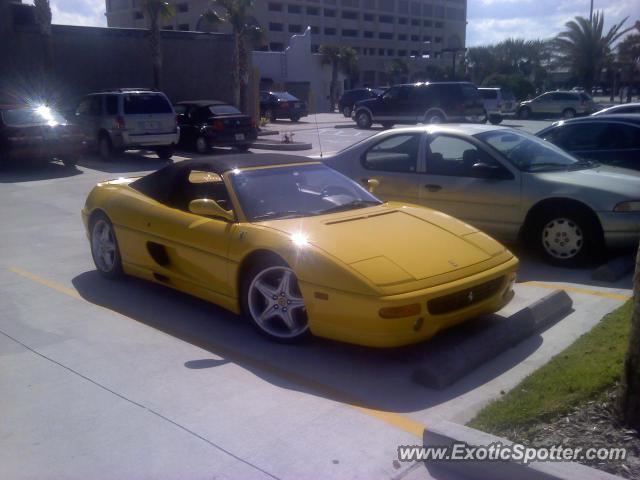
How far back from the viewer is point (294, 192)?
5.88 metres

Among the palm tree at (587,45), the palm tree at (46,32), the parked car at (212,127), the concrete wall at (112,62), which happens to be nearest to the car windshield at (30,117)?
the parked car at (212,127)

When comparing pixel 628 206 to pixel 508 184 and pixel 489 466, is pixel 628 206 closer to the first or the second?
pixel 508 184

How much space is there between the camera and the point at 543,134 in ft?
33.0

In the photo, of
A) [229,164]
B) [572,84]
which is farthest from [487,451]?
[572,84]

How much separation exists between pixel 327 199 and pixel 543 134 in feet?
17.5

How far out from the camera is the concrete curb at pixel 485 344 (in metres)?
4.51

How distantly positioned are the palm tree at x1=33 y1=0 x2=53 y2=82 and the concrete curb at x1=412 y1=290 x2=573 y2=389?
62.3ft

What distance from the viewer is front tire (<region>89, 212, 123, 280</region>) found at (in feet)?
22.2

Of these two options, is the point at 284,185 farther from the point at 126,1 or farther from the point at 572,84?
the point at 126,1

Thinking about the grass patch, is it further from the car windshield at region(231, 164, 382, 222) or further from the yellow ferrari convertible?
the car windshield at region(231, 164, 382, 222)

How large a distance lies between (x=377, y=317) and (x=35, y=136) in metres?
13.1

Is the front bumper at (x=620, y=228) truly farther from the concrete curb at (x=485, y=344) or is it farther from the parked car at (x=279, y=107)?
the parked car at (x=279, y=107)

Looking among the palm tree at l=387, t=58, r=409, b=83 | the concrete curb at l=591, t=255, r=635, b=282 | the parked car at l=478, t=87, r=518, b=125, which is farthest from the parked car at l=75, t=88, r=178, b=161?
the palm tree at l=387, t=58, r=409, b=83

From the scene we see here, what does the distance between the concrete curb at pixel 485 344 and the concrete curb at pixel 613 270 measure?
3.55ft
